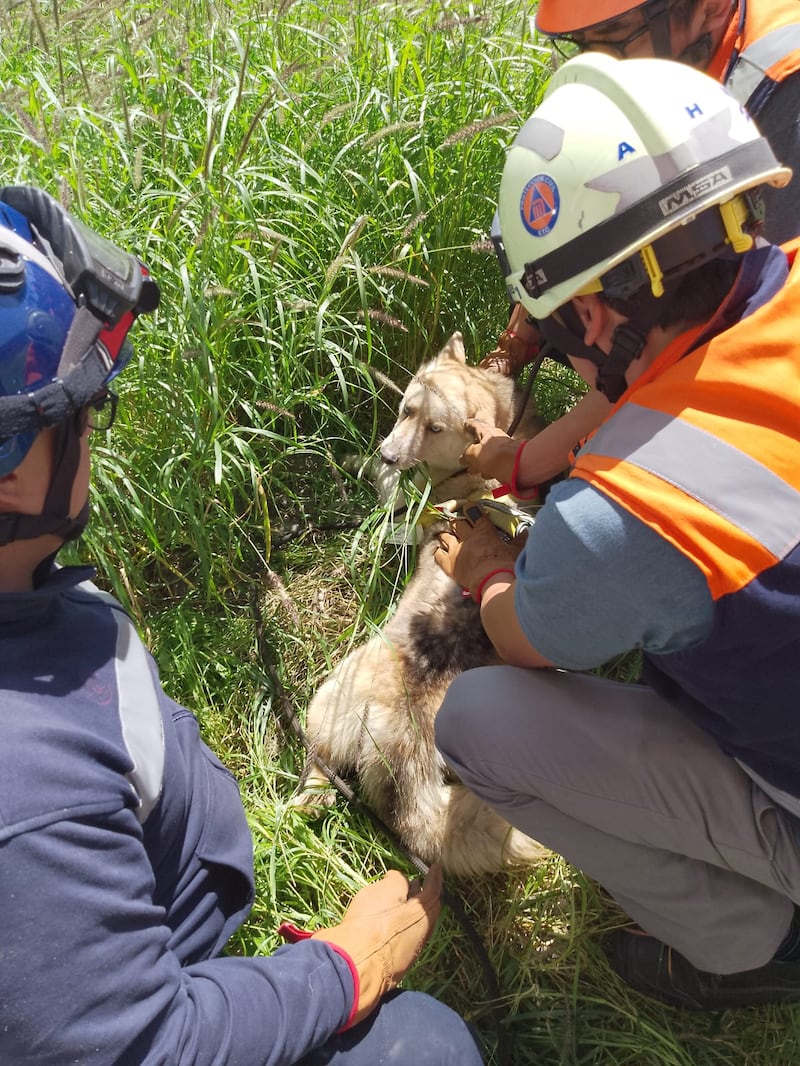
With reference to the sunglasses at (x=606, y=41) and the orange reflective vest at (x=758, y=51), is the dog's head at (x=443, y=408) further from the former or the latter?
the orange reflective vest at (x=758, y=51)

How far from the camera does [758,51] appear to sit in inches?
84.8

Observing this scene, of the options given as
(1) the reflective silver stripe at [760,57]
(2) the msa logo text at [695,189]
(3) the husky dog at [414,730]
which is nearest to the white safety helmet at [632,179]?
(2) the msa logo text at [695,189]

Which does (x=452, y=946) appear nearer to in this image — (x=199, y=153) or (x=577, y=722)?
(x=577, y=722)

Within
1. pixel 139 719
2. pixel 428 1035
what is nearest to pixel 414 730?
pixel 428 1035

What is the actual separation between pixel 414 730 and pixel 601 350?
139 centimetres

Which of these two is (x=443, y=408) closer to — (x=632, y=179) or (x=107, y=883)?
(x=632, y=179)

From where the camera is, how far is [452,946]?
7.80 ft

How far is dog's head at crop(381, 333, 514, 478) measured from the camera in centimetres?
332

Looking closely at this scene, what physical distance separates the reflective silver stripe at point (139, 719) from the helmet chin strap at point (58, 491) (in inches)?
9.6

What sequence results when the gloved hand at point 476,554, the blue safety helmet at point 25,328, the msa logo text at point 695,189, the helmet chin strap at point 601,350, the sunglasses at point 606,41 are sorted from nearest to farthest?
the blue safety helmet at point 25,328 → the msa logo text at point 695,189 → the helmet chin strap at point 601,350 → the sunglasses at point 606,41 → the gloved hand at point 476,554

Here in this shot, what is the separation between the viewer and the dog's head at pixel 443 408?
3.32 m

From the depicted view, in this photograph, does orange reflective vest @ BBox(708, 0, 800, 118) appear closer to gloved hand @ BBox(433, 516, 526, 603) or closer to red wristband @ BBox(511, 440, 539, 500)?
red wristband @ BBox(511, 440, 539, 500)

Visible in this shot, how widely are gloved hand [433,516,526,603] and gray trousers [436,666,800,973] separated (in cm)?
30

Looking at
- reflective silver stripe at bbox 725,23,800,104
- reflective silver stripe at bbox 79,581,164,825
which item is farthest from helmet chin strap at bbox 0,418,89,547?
reflective silver stripe at bbox 725,23,800,104
